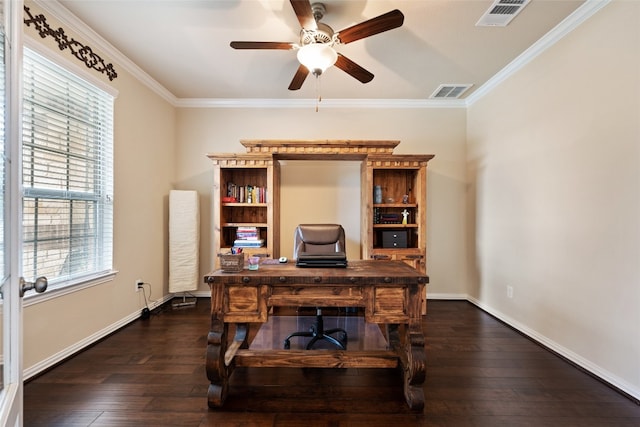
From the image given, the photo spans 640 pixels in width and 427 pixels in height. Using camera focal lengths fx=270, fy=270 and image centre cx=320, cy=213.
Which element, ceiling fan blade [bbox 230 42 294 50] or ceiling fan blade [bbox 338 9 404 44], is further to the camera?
ceiling fan blade [bbox 230 42 294 50]

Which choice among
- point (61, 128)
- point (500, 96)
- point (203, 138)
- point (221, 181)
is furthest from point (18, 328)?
point (500, 96)

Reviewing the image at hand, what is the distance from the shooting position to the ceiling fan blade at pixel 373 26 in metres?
1.70

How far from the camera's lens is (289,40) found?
244 cm

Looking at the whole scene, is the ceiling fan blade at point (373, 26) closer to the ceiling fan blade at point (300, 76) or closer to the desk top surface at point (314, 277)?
the ceiling fan blade at point (300, 76)

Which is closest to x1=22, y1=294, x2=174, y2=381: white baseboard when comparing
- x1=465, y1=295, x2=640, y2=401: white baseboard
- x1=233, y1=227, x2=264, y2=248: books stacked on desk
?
x1=233, y1=227, x2=264, y2=248: books stacked on desk

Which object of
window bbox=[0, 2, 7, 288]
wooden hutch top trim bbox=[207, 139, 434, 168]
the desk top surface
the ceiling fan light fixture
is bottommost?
the desk top surface

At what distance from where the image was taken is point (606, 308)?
74.7 inches

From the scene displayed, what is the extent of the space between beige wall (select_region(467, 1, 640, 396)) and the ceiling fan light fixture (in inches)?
76.2

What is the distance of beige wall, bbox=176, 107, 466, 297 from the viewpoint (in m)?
3.72

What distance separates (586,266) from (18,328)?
3266 mm

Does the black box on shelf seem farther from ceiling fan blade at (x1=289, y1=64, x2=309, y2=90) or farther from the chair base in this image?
ceiling fan blade at (x1=289, y1=64, x2=309, y2=90)

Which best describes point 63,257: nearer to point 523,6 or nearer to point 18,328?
point 18,328

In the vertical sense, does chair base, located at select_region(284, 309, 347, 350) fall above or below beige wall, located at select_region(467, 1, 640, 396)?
below

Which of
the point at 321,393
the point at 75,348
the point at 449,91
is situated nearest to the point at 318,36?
the point at 449,91
